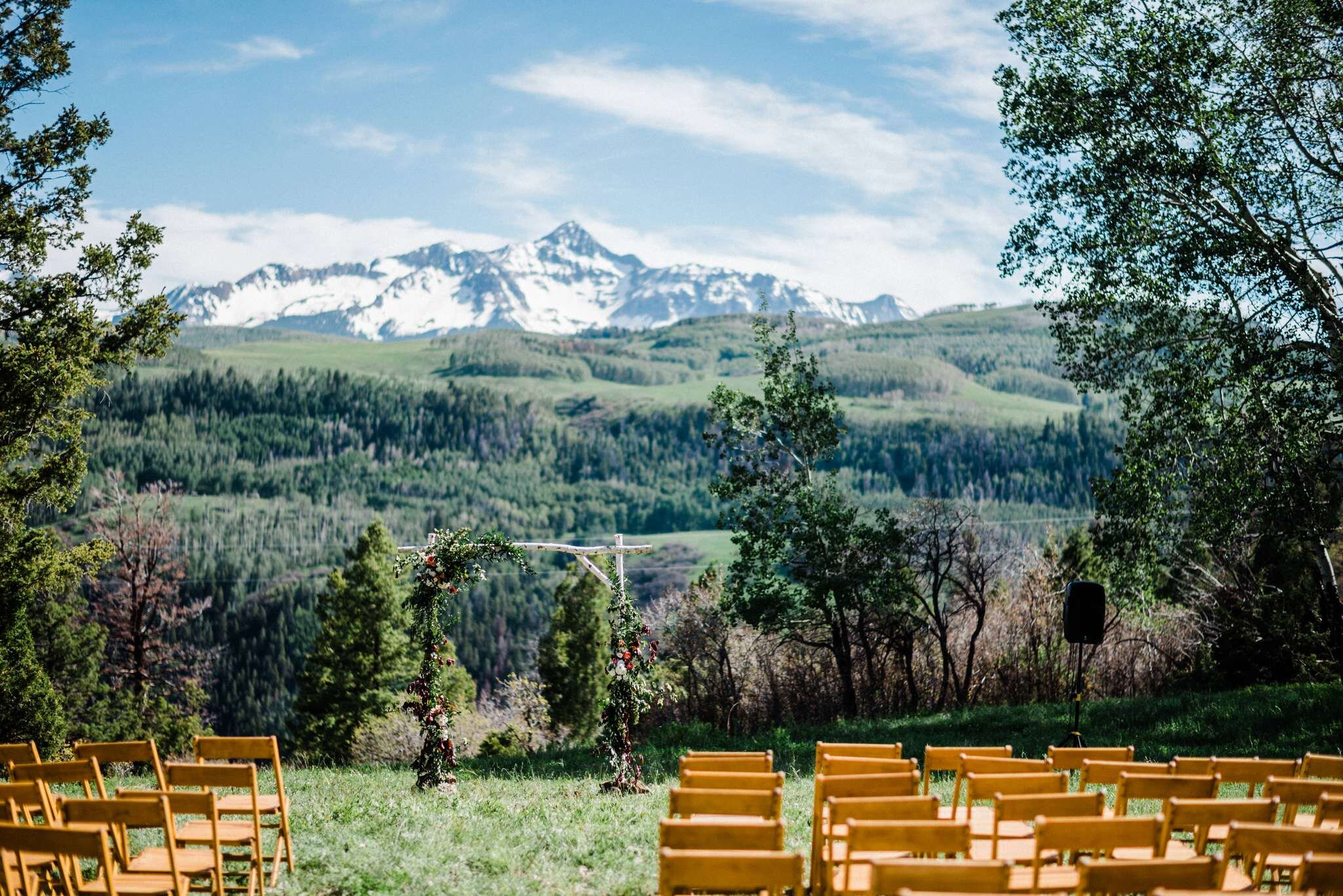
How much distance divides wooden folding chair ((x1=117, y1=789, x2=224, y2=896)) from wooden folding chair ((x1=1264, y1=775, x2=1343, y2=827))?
652 cm

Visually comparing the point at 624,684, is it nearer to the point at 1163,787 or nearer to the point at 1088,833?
the point at 1163,787

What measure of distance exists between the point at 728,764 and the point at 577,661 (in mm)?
43503

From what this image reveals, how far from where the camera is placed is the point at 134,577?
109ft

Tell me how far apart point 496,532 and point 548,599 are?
366 ft

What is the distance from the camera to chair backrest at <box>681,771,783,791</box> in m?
7.30

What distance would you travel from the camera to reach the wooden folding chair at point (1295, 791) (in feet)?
22.6

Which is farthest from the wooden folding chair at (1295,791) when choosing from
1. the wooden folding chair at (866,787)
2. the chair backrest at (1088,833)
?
the wooden folding chair at (866,787)

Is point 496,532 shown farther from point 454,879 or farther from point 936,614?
point 936,614

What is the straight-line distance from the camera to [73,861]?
6.75 m

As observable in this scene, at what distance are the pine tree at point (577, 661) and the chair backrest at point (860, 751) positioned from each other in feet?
134

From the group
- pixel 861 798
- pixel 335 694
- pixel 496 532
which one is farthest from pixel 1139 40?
pixel 335 694

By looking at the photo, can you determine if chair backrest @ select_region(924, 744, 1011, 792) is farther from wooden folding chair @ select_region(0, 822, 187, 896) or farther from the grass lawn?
wooden folding chair @ select_region(0, 822, 187, 896)

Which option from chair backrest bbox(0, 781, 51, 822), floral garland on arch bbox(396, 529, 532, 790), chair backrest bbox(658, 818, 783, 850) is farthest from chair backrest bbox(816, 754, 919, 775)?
floral garland on arch bbox(396, 529, 532, 790)

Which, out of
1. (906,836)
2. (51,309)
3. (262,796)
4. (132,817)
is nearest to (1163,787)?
(906,836)
